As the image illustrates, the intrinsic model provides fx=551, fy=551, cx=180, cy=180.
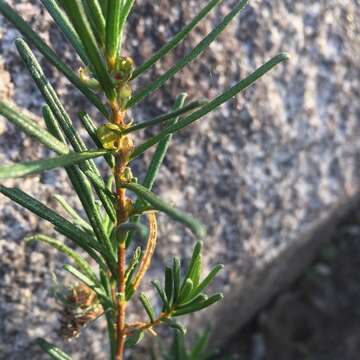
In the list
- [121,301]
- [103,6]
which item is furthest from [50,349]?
[103,6]

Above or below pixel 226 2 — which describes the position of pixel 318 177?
below

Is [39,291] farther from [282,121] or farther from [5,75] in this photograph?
[282,121]

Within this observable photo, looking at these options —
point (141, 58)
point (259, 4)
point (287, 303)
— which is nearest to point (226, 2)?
point (259, 4)

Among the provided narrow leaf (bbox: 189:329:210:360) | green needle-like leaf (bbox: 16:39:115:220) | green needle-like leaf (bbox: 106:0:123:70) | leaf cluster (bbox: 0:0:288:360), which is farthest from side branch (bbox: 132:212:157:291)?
narrow leaf (bbox: 189:329:210:360)

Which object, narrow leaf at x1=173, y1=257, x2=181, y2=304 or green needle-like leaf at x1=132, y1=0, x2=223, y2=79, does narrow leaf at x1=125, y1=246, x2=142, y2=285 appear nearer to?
narrow leaf at x1=173, y1=257, x2=181, y2=304

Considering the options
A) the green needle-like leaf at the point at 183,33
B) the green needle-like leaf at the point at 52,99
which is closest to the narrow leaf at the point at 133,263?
the green needle-like leaf at the point at 52,99

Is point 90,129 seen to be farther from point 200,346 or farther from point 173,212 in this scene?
point 200,346
